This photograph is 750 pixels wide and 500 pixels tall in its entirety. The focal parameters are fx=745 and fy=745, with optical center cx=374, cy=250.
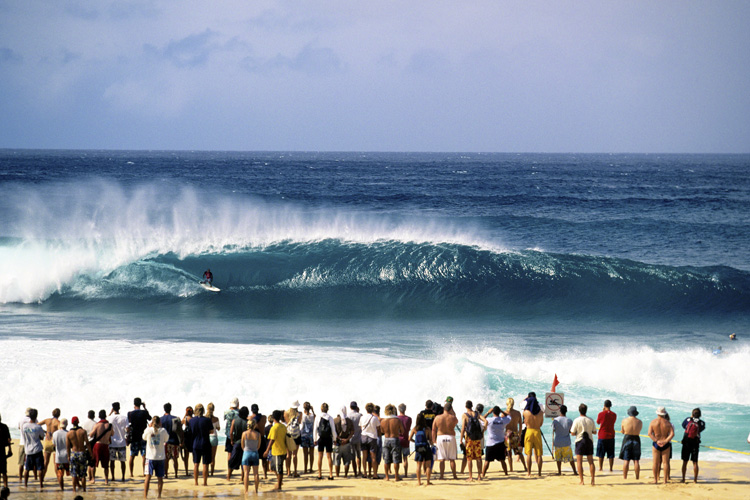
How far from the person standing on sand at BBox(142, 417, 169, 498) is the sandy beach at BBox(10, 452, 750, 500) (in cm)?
19

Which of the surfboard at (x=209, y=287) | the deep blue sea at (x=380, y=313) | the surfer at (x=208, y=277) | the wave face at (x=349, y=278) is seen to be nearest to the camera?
the deep blue sea at (x=380, y=313)

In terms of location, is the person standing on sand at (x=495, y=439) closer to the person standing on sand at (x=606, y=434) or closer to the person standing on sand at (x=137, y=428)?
the person standing on sand at (x=606, y=434)

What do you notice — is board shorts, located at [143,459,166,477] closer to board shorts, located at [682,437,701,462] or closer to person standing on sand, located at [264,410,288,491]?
person standing on sand, located at [264,410,288,491]

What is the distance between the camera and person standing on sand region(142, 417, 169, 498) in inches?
380

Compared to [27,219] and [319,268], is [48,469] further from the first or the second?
[27,219]

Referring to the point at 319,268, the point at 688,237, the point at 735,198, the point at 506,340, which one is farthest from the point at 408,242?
the point at 735,198

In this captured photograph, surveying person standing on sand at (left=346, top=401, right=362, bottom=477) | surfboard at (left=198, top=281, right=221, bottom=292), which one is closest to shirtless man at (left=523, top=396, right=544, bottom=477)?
person standing on sand at (left=346, top=401, right=362, bottom=477)

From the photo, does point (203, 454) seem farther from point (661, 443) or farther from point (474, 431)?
point (661, 443)

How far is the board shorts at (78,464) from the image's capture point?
32.1ft

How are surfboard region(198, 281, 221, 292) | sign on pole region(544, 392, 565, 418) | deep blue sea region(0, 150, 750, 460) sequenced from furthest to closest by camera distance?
surfboard region(198, 281, 221, 292) → deep blue sea region(0, 150, 750, 460) → sign on pole region(544, 392, 565, 418)

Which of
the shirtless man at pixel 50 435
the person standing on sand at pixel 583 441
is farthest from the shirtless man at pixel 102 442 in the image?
the person standing on sand at pixel 583 441

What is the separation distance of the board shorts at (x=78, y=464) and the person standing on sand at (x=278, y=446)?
2384mm

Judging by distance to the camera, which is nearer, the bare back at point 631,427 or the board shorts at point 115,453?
the board shorts at point 115,453

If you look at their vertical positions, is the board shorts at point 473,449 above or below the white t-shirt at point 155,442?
below
